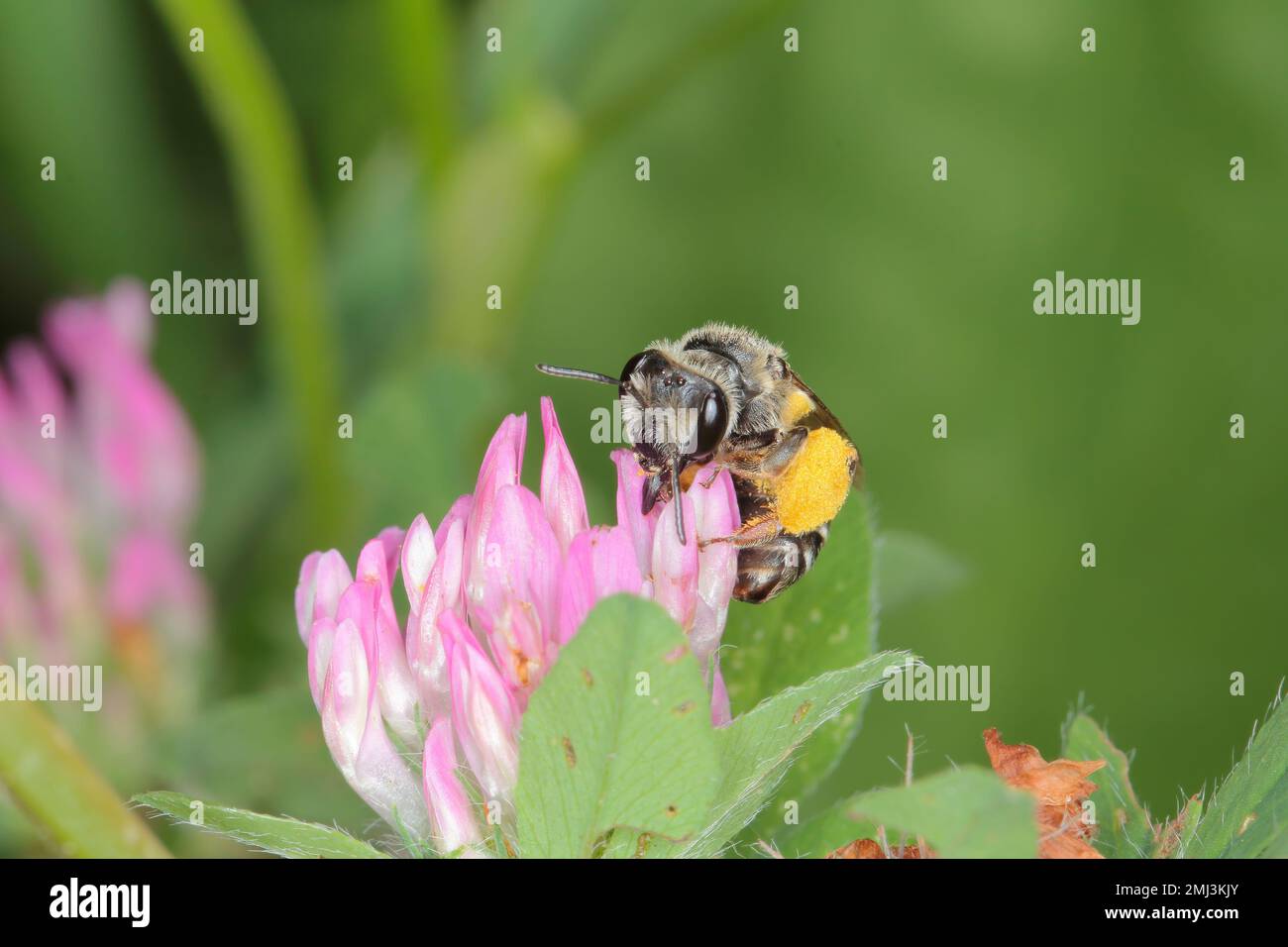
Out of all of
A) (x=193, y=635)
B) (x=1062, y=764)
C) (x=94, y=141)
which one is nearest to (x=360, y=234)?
(x=94, y=141)

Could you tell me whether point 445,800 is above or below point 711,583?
below

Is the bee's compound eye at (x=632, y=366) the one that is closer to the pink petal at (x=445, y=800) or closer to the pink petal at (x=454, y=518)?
the pink petal at (x=454, y=518)

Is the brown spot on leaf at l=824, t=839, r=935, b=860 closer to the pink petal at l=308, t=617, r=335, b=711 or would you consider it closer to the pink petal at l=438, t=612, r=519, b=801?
the pink petal at l=438, t=612, r=519, b=801

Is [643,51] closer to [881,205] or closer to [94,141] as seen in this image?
[881,205]

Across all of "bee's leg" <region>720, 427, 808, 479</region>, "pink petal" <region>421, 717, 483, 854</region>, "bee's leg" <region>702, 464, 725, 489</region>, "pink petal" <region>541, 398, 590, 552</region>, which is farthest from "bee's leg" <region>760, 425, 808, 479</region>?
"pink petal" <region>421, 717, 483, 854</region>

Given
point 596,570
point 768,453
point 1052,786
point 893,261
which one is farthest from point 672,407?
point 893,261

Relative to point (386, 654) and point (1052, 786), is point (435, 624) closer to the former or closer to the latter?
point (386, 654)
